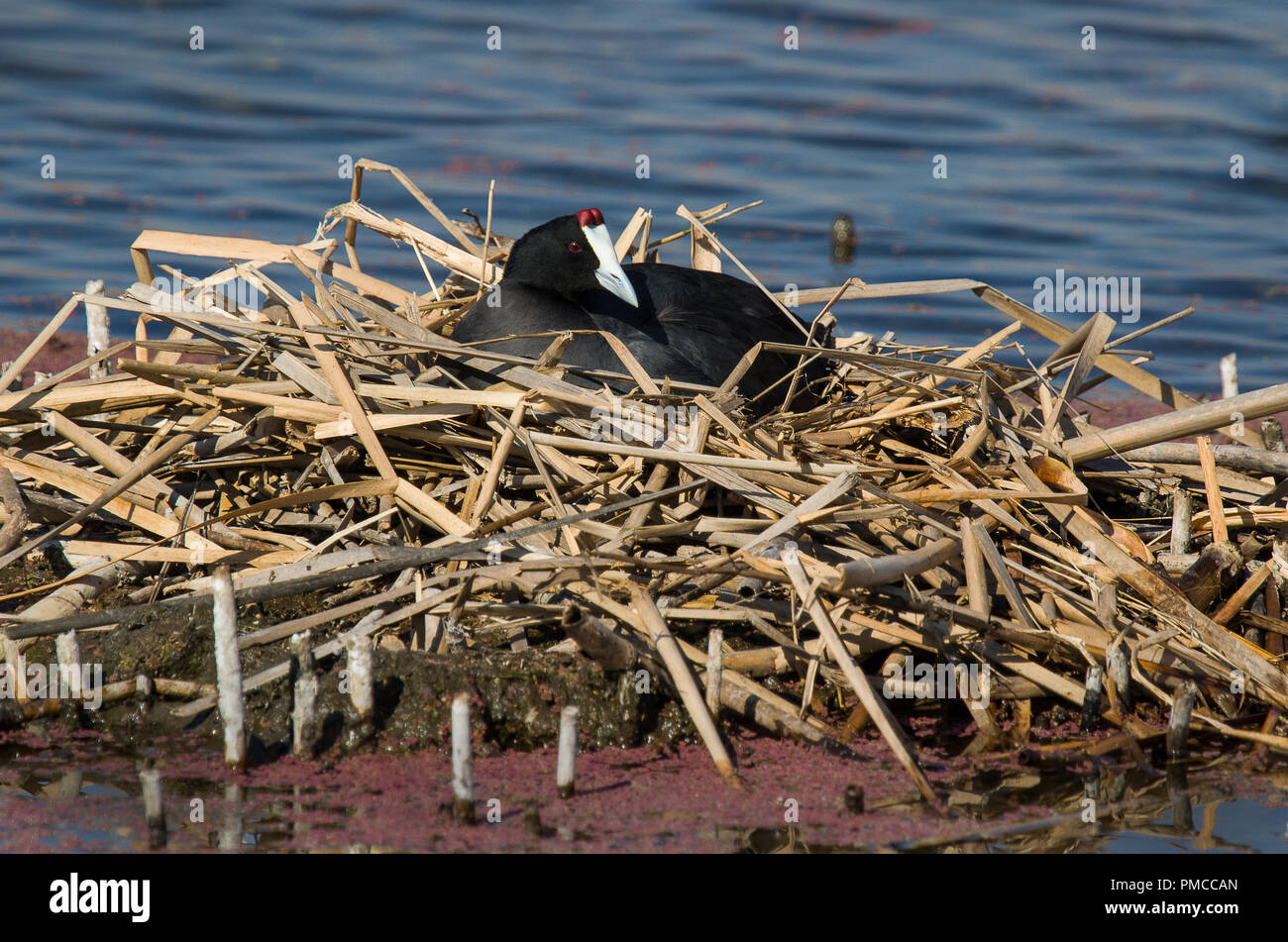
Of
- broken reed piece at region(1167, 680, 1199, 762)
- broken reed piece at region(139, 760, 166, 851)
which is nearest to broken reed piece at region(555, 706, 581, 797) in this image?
broken reed piece at region(139, 760, 166, 851)

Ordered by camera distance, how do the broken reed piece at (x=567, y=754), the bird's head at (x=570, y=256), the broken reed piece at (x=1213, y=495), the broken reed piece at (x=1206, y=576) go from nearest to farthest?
1. the broken reed piece at (x=567, y=754)
2. the broken reed piece at (x=1206, y=576)
3. the broken reed piece at (x=1213, y=495)
4. the bird's head at (x=570, y=256)

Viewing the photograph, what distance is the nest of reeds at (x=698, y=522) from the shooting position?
337 centimetres

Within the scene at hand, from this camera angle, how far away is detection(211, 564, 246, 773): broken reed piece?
306 centimetres

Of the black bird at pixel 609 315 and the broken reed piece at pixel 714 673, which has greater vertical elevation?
the black bird at pixel 609 315

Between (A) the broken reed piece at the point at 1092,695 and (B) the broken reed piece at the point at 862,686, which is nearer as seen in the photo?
(B) the broken reed piece at the point at 862,686

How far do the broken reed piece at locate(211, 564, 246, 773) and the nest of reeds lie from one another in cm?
28

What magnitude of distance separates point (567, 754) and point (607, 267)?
183 cm

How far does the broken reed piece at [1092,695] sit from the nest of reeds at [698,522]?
3cm

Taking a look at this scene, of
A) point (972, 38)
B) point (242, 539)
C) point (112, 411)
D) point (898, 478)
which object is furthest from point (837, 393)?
point (972, 38)

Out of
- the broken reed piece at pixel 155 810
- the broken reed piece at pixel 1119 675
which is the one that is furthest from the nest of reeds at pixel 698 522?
the broken reed piece at pixel 155 810

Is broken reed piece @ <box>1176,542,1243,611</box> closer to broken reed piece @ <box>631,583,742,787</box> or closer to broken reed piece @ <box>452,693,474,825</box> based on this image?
broken reed piece @ <box>631,583,742,787</box>
